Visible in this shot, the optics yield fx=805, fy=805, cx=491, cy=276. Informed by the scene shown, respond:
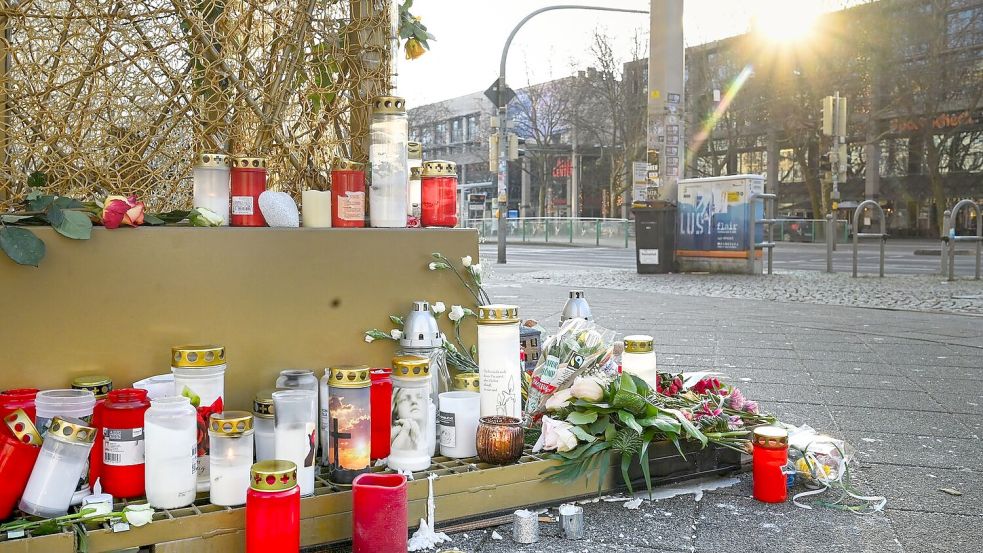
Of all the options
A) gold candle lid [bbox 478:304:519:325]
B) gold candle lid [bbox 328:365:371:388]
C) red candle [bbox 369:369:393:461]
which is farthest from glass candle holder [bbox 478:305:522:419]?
gold candle lid [bbox 328:365:371:388]

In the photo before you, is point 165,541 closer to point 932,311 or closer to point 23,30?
point 23,30

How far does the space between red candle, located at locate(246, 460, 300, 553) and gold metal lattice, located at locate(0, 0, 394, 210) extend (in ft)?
4.38

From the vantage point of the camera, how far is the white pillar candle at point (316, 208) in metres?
2.78

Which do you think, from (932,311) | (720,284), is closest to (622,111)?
(720,284)

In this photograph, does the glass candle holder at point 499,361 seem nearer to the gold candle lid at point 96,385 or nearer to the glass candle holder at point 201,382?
the glass candle holder at point 201,382

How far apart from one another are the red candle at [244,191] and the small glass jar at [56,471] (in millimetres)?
894

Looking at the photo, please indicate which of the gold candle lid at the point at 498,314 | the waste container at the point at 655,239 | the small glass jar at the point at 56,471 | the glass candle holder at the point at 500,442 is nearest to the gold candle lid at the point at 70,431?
the small glass jar at the point at 56,471

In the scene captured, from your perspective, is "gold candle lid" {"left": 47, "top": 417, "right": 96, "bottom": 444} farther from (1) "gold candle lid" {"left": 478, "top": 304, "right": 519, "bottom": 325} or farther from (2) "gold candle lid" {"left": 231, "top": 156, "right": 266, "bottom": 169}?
(1) "gold candle lid" {"left": 478, "top": 304, "right": 519, "bottom": 325}

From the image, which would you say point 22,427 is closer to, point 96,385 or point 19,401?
point 19,401

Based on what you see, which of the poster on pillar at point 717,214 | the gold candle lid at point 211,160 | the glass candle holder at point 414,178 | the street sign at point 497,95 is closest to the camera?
the gold candle lid at point 211,160

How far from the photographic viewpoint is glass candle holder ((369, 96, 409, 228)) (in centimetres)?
278

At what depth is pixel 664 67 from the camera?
12453 mm

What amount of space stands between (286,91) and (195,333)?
A: 0.93 meters

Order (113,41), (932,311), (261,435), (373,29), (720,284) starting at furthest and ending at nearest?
(720,284)
(932,311)
(373,29)
(113,41)
(261,435)
